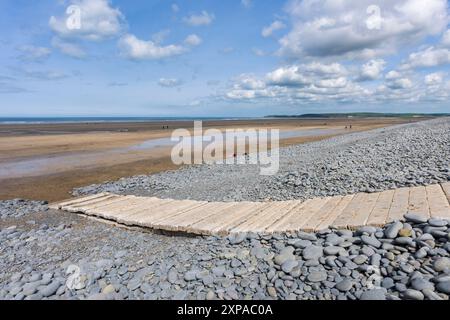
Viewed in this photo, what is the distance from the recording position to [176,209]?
8.70 m

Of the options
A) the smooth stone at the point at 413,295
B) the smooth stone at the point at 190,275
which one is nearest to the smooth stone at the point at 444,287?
the smooth stone at the point at 413,295

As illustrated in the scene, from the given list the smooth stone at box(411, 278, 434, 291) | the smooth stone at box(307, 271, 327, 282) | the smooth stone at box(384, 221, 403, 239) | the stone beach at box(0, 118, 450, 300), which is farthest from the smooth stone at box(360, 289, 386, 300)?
the smooth stone at box(384, 221, 403, 239)

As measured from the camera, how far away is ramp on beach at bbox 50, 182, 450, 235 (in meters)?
5.73

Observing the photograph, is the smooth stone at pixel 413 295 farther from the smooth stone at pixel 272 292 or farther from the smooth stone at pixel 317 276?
the smooth stone at pixel 272 292

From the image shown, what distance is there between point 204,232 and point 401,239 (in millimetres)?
3688

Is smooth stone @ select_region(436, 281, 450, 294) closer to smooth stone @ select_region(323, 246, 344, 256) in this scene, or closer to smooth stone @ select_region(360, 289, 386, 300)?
smooth stone @ select_region(360, 289, 386, 300)

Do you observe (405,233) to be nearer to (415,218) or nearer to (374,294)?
(415,218)

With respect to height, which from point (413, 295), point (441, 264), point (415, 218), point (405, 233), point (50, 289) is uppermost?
point (415, 218)

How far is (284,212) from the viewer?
7137 millimetres

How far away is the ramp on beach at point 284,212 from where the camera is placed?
5734 millimetres

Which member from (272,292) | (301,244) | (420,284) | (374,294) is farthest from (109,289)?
(420,284)

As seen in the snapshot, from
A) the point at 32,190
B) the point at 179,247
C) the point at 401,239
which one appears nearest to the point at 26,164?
the point at 32,190
